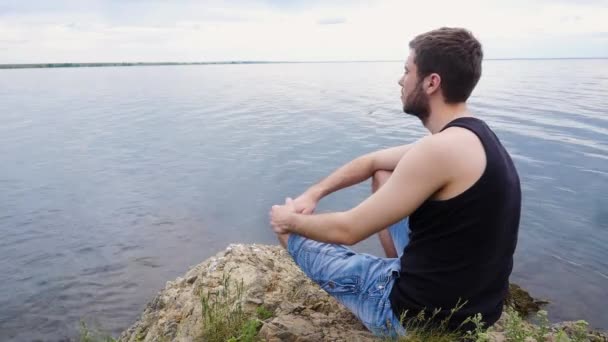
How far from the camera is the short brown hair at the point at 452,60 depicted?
322 centimetres

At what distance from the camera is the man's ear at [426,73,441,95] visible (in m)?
3.27

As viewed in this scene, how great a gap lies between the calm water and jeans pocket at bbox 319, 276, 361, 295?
5.23 m

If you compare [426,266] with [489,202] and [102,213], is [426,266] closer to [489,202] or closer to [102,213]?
[489,202]

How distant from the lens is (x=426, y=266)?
3.28m

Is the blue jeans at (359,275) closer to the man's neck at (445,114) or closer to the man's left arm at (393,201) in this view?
the man's left arm at (393,201)

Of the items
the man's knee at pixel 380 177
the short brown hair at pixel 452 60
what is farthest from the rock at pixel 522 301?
the short brown hair at pixel 452 60

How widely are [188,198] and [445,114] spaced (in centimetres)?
1153

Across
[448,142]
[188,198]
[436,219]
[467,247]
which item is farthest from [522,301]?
[188,198]

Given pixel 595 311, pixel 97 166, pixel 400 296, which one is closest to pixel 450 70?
pixel 400 296

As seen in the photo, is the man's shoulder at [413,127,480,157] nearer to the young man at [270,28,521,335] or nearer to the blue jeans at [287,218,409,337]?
the young man at [270,28,521,335]

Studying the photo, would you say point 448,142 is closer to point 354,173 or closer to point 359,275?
point 359,275

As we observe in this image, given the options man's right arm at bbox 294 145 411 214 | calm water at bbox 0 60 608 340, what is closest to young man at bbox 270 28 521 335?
man's right arm at bbox 294 145 411 214

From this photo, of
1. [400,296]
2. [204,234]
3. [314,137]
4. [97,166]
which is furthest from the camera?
[314,137]

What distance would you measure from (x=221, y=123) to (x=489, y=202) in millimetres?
26742
